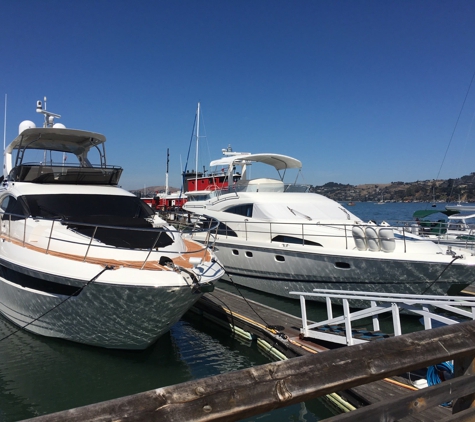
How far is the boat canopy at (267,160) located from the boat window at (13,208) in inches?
313

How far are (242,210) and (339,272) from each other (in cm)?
439

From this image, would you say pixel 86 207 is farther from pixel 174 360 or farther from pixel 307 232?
pixel 307 232


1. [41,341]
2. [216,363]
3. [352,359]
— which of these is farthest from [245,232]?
[352,359]

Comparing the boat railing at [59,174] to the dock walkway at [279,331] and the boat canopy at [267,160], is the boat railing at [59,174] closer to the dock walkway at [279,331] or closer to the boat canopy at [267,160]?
the dock walkway at [279,331]

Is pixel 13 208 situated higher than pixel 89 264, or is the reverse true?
pixel 13 208

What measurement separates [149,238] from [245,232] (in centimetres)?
Result: 581

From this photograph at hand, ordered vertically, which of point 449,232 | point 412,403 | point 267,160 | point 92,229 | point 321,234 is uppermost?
point 267,160

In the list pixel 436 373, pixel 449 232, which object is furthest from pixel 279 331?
pixel 449 232

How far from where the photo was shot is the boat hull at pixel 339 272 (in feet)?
31.5

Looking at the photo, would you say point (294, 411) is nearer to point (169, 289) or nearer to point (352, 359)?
point (169, 289)

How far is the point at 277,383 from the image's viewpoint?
163 cm

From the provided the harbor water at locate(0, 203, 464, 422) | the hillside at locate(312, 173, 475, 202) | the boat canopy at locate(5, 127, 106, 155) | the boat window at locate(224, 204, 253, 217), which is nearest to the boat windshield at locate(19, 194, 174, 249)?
the harbor water at locate(0, 203, 464, 422)

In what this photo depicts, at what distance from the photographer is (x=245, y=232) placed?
1312cm

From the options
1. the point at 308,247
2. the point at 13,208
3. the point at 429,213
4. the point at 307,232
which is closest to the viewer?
the point at 13,208
